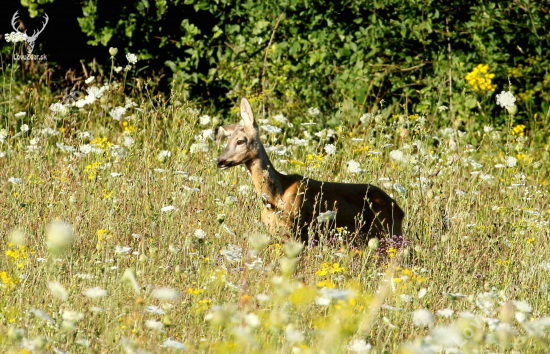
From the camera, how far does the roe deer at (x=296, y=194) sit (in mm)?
4762

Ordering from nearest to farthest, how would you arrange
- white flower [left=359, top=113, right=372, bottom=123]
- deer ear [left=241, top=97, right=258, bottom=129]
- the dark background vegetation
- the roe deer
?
the roe deer < deer ear [left=241, top=97, right=258, bottom=129] < white flower [left=359, top=113, right=372, bottom=123] < the dark background vegetation

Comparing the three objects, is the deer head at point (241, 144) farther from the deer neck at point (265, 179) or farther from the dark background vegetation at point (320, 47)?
the dark background vegetation at point (320, 47)

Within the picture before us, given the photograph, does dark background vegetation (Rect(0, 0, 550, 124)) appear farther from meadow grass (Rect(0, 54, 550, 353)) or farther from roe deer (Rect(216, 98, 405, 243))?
roe deer (Rect(216, 98, 405, 243))

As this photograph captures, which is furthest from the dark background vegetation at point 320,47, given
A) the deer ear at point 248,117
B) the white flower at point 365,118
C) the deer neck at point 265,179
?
the deer neck at point 265,179

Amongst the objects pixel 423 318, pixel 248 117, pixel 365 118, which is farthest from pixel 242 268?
pixel 365 118

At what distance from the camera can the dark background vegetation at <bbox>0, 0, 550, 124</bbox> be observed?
7633mm

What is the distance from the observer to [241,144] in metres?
4.85

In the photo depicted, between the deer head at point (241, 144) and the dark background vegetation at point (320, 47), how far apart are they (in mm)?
2244

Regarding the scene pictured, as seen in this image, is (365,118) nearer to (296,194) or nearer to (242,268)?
(296,194)

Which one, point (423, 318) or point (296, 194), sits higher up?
point (423, 318)

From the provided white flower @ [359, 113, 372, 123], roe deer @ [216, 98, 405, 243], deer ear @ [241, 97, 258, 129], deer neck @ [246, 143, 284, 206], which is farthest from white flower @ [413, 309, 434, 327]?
white flower @ [359, 113, 372, 123]

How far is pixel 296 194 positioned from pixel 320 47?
3.70 m

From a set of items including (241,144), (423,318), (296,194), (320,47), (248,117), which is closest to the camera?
(423,318)

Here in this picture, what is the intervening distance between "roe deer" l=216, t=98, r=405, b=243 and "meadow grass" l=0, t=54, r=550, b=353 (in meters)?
0.17
